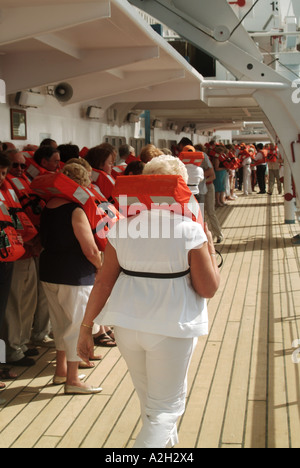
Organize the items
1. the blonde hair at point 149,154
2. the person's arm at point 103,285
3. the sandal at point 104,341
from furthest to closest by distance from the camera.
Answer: the blonde hair at point 149,154 < the sandal at point 104,341 < the person's arm at point 103,285

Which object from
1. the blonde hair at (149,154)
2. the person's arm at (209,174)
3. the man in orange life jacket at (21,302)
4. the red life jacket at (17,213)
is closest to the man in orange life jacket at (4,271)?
the red life jacket at (17,213)

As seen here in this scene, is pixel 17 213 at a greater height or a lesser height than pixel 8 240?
greater

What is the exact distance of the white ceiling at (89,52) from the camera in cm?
441

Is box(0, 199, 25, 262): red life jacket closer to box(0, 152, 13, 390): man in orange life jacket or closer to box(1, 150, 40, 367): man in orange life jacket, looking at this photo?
box(0, 152, 13, 390): man in orange life jacket

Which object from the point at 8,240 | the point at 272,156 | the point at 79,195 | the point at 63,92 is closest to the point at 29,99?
the point at 63,92

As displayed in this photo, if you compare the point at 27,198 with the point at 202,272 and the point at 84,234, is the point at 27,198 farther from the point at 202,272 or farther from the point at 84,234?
the point at 202,272

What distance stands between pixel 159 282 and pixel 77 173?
1.80m

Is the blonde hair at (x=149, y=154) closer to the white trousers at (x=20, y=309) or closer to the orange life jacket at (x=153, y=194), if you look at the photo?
the white trousers at (x=20, y=309)

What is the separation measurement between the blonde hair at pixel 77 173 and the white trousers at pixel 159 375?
5.68ft

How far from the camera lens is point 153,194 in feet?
8.86

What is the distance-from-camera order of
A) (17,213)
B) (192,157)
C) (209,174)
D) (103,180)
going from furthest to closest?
(209,174), (192,157), (103,180), (17,213)

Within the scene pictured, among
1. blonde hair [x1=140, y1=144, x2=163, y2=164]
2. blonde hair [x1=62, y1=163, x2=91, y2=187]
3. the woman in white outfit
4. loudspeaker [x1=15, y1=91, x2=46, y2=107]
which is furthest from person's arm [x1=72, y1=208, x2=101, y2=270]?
loudspeaker [x1=15, y1=91, x2=46, y2=107]

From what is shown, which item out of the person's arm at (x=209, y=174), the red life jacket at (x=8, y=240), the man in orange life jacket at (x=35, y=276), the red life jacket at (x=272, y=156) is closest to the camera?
the red life jacket at (x=8, y=240)

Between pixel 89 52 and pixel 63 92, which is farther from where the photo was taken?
pixel 63 92
